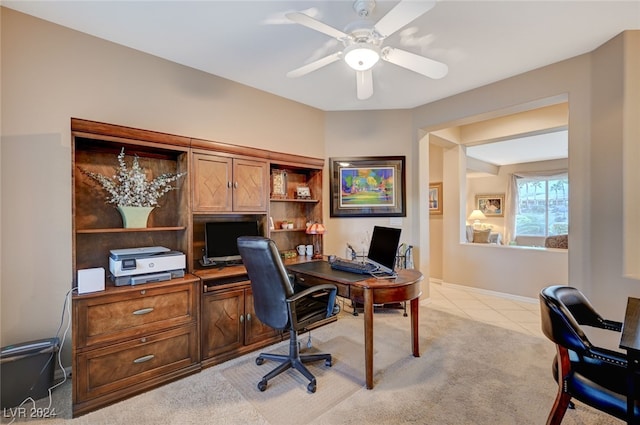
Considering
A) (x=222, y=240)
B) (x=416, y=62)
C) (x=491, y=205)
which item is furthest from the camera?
(x=491, y=205)

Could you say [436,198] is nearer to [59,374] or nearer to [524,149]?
[524,149]

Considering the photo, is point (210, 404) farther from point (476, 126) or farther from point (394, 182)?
point (476, 126)

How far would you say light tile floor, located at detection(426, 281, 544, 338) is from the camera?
3463mm

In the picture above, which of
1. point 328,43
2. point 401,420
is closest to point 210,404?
point 401,420

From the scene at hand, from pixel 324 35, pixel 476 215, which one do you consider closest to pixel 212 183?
pixel 324 35

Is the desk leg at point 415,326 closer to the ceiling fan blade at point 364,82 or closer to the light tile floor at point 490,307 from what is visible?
the light tile floor at point 490,307

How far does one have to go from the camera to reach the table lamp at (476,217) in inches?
330

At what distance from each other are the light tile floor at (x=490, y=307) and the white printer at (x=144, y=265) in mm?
3426

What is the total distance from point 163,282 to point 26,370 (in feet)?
3.23

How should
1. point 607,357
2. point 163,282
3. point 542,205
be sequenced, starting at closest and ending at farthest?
point 607,357, point 163,282, point 542,205

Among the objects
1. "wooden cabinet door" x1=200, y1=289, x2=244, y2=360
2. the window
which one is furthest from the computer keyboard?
the window

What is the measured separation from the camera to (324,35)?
234 cm

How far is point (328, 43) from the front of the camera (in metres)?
2.46

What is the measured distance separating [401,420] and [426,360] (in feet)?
2.86
